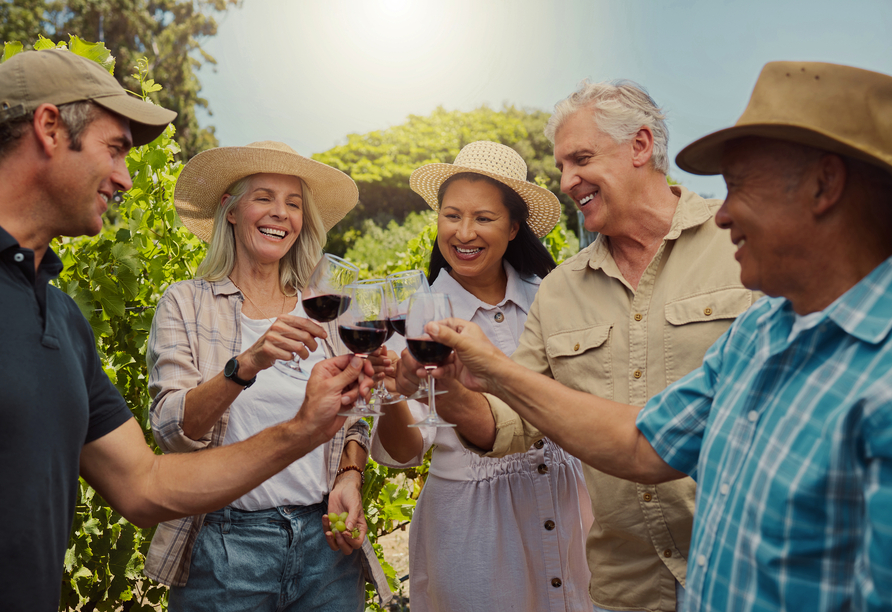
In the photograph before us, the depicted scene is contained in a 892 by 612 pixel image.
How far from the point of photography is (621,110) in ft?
8.45

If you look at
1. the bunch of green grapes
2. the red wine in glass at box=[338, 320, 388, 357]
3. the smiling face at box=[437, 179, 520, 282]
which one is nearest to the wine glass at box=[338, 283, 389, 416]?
the red wine in glass at box=[338, 320, 388, 357]

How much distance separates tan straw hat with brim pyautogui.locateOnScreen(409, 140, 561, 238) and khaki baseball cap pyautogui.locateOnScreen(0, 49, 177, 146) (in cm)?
171

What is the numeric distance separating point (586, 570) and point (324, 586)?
123 centimetres

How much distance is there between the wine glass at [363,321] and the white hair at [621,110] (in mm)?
1234

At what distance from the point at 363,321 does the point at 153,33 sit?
25.7 m

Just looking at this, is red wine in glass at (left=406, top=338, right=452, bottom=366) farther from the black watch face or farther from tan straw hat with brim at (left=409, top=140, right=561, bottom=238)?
tan straw hat with brim at (left=409, top=140, right=561, bottom=238)

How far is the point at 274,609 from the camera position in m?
2.38

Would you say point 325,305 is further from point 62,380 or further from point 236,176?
point 236,176

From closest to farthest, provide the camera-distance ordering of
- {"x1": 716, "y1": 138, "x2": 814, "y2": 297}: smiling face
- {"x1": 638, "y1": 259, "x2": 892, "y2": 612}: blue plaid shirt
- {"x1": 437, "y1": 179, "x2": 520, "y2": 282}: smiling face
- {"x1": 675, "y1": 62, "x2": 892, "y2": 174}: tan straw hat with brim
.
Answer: {"x1": 638, "y1": 259, "x2": 892, "y2": 612}: blue plaid shirt, {"x1": 675, "y1": 62, "x2": 892, "y2": 174}: tan straw hat with brim, {"x1": 716, "y1": 138, "x2": 814, "y2": 297}: smiling face, {"x1": 437, "y1": 179, "x2": 520, "y2": 282}: smiling face

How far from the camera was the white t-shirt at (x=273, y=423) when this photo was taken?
7.87ft

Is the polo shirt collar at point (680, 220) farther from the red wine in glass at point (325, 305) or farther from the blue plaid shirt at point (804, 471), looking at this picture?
the red wine in glass at point (325, 305)

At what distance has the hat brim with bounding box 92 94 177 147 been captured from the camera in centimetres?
173

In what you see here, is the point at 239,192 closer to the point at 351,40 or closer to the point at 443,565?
the point at 443,565

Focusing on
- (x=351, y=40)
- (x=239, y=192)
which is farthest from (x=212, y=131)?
(x=239, y=192)
